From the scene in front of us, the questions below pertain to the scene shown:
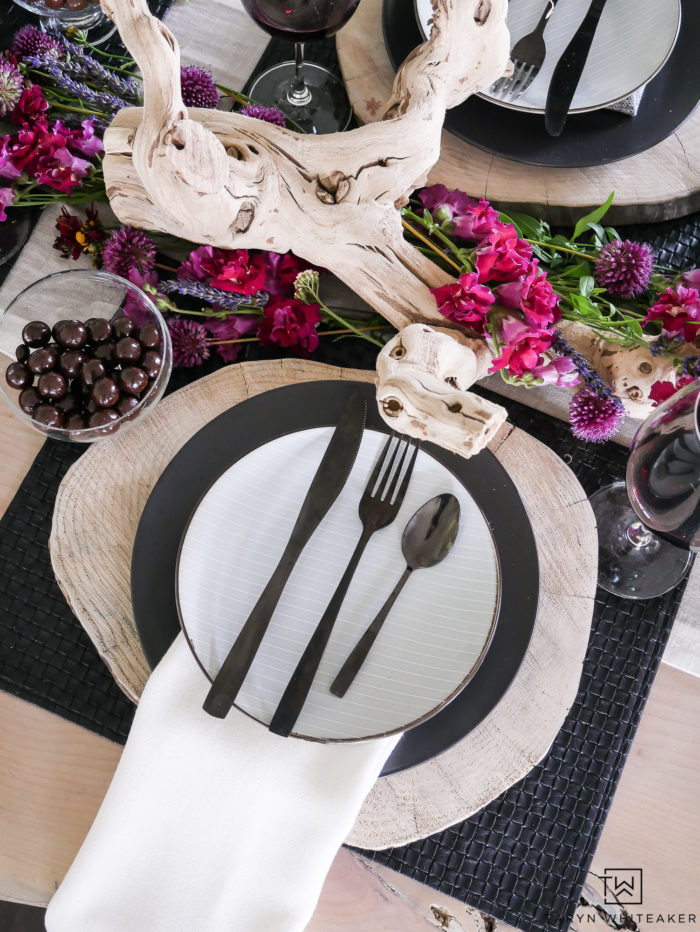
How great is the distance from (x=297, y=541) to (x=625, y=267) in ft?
1.18

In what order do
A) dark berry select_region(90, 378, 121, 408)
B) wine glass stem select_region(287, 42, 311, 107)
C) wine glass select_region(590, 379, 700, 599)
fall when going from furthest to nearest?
wine glass stem select_region(287, 42, 311, 107) → dark berry select_region(90, 378, 121, 408) → wine glass select_region(590, 379, 700, 599)

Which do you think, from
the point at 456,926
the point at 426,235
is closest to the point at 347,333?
the point at 426,235

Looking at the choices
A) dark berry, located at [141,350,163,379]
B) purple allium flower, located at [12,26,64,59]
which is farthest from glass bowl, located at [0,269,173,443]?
purple allium flower, located at [12,26,64,59]

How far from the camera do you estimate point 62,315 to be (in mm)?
682

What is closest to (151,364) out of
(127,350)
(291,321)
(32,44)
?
(127,350)

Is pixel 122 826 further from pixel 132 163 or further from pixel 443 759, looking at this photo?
pixel 132 163

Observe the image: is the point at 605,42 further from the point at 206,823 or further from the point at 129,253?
the point at 206,823

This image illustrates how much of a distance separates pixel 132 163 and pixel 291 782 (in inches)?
18.9

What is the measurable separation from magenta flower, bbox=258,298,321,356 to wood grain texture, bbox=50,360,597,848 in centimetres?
2

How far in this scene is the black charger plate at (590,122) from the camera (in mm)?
673

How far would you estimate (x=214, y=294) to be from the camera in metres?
0.64

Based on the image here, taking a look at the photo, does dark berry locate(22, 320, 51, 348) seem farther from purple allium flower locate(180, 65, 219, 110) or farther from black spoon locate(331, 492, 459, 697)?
black spoon locate(331, 492, 459, 697)

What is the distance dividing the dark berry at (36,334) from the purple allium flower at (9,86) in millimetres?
208

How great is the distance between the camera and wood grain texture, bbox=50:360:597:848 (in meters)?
0.58
